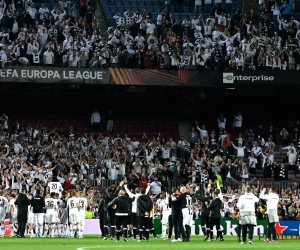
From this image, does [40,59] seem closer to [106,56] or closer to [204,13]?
[106,56]

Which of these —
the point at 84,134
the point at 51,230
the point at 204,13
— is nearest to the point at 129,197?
the point at 51,230

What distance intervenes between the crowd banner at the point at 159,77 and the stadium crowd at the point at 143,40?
1.06 feet

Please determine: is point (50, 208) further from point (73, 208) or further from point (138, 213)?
point (138, 213)

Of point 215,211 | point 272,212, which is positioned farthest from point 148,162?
point 272,212

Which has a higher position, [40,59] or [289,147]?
[40,59]

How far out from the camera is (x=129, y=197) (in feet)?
100

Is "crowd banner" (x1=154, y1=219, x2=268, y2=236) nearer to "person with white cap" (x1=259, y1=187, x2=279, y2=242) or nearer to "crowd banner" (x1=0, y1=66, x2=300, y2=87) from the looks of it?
"person with white cap" (x1=259, y1=187, x2=279, y2=242)

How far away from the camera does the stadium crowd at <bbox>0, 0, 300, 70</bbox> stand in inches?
1726

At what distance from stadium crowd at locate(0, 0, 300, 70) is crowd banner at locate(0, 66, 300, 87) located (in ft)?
1.06

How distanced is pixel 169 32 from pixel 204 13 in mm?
3990

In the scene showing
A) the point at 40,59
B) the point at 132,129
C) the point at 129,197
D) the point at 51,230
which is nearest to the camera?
the point at 129,197

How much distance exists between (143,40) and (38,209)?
→ 47.9 ft

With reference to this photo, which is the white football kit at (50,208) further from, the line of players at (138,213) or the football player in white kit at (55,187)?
the football player in white kit at (55,187)

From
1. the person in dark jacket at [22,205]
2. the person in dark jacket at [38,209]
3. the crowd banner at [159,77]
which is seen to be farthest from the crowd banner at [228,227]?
the crowd banner at [159,77]
